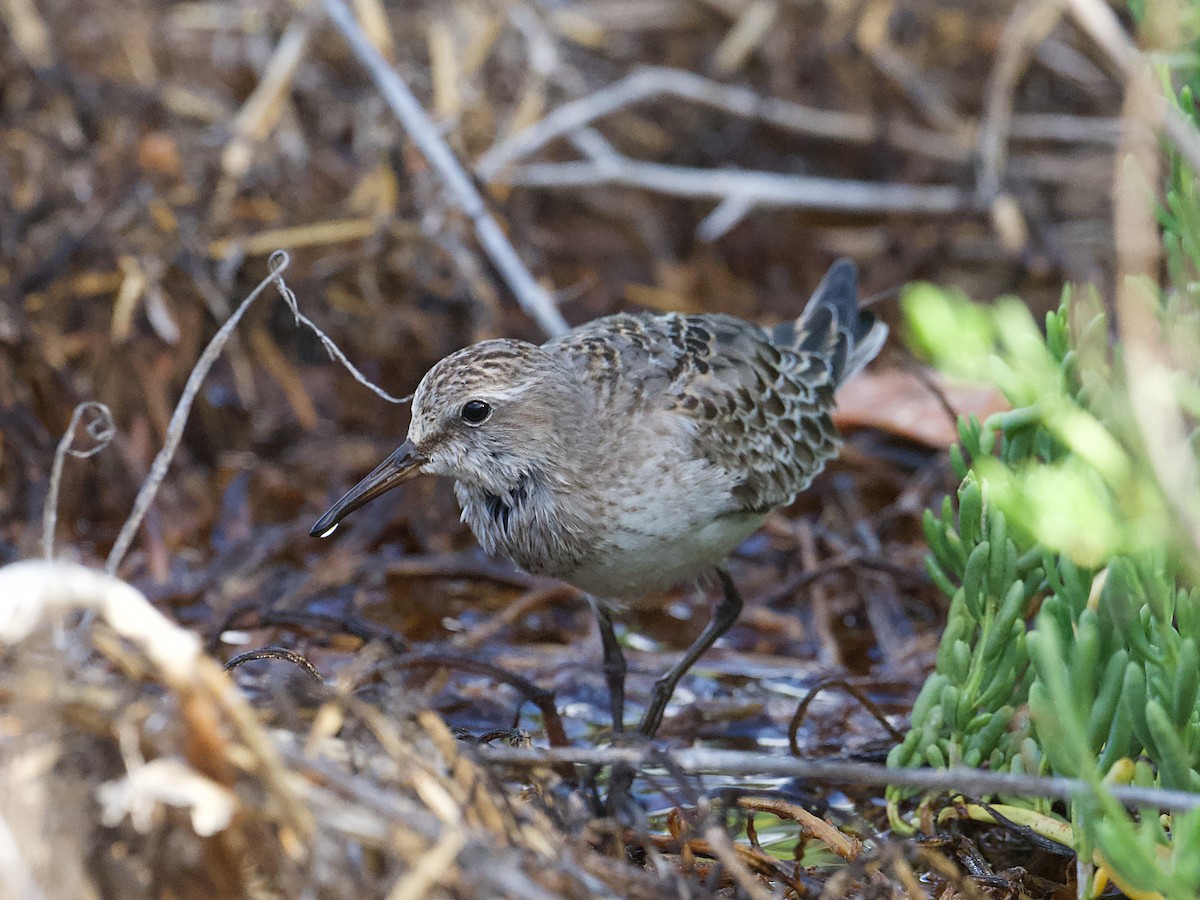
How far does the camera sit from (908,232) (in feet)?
22.4

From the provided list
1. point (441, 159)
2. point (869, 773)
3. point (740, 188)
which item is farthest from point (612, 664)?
point (740, 188)

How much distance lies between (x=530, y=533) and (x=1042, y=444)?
51.0 inches

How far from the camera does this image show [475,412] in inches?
140

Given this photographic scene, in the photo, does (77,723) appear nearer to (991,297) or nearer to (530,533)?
(530,533)

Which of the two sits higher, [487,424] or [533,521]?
[487,424]

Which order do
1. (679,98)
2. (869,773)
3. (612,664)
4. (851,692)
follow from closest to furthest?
1. (869,773)
2. (851,692)
3. (612,664)
4. (679,98)

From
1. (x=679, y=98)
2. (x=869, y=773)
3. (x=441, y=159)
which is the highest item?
(x=441, y=159)

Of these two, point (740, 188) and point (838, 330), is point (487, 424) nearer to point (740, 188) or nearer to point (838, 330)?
point (838, 330)

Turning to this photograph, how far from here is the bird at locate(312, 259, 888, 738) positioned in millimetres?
3543

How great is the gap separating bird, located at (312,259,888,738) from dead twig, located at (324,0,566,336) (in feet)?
2.23

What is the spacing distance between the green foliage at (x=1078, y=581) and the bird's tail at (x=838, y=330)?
156cm

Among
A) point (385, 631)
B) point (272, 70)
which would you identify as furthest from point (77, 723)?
point (272, 70)

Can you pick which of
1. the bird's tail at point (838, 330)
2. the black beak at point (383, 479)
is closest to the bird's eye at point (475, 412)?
the black beak at point (383, 479)

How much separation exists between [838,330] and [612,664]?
60.8 inches
